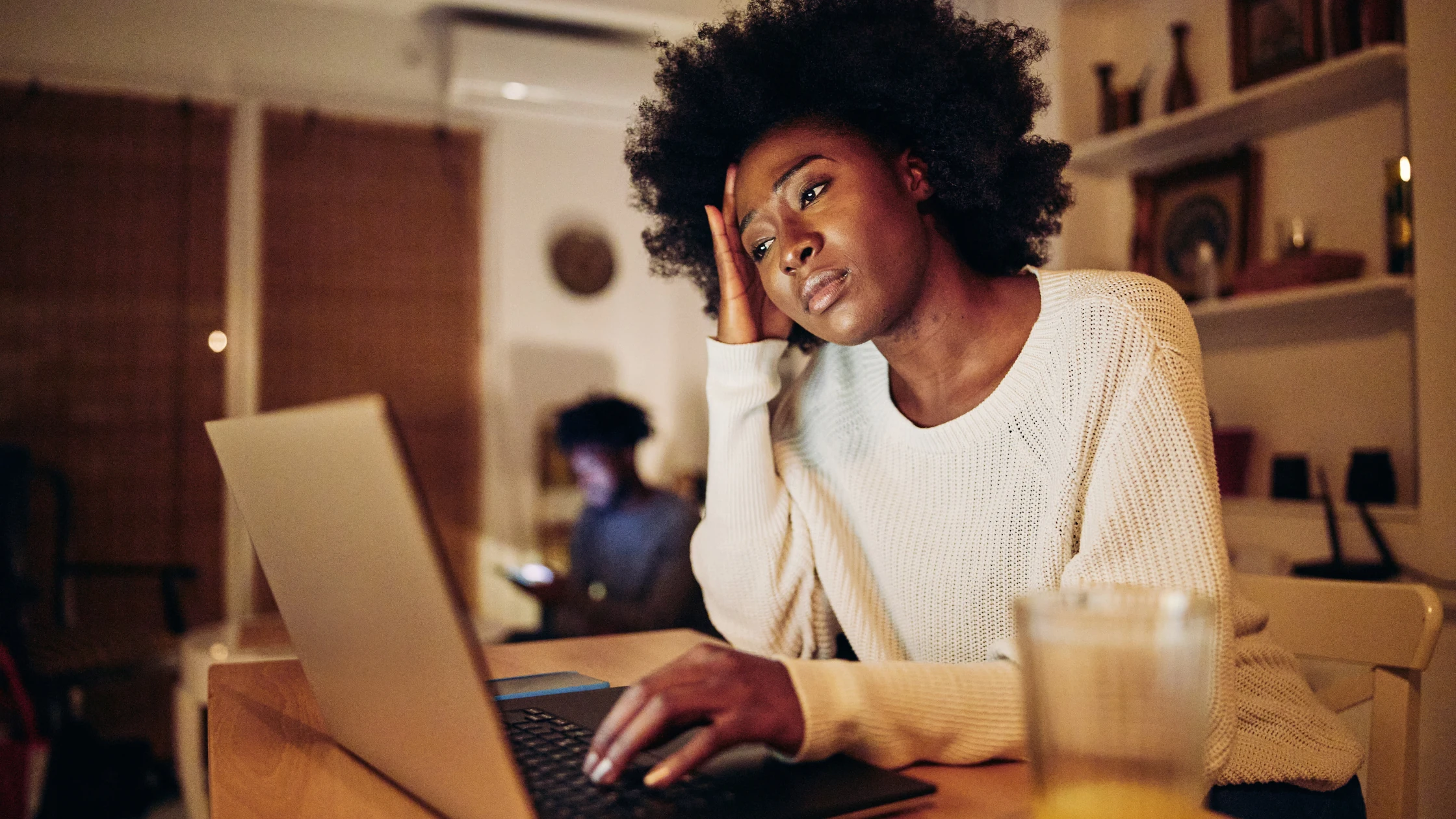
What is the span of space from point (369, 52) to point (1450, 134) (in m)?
3.83

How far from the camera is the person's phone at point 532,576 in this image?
9.62 ft

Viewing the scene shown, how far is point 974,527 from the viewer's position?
98 centimetres

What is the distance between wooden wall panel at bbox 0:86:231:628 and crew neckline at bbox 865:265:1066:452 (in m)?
3.44

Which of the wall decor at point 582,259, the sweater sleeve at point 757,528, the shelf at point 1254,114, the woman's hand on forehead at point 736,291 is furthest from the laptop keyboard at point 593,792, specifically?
the wall decor at point 582,259

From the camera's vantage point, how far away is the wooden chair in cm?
90

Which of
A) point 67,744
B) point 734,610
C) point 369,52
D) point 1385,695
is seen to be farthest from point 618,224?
point 1385,695

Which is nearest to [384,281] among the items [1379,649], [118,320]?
[118,320]

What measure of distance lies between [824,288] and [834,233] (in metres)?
0.06

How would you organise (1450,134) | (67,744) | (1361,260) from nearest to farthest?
(1450,134) → (1361,260) → (67,744)

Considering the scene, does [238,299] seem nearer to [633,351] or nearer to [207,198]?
[207,198]

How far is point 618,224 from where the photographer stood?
4582 millimetres

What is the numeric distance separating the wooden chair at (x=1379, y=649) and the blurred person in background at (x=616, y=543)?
72.2 inches

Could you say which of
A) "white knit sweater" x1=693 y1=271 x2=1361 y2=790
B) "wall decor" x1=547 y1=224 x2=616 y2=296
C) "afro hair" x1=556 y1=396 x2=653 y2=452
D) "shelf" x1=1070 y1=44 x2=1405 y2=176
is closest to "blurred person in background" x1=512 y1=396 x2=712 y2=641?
"afro hair" x1=556 y1=396 x2=653 y2=452

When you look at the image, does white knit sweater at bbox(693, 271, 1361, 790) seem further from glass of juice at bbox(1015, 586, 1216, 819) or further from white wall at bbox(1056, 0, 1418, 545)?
white wall at bbox(1056, 0, 1418, 545)
